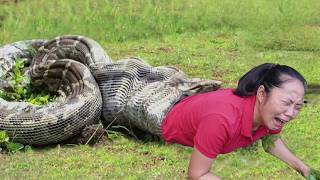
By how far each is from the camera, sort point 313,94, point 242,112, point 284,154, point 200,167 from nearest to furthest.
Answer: point 200,167 < point 242,112 < point 284,154 < point 313,94

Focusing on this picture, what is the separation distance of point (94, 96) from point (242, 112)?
14.0 ft

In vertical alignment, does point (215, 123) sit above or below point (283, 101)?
below

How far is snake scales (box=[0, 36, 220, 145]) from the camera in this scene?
778cm

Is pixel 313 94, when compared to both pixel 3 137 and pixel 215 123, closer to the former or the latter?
pixel 3 137

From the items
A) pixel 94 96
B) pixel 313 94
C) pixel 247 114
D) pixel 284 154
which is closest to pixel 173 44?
pixel 313 94

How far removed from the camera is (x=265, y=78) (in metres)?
4.12

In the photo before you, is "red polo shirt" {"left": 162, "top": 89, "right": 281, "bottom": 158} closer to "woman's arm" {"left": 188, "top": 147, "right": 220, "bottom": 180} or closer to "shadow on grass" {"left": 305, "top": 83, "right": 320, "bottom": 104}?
"woman's arm" {"left": 188, "top": 147, "right": 220, "bottom": 180}

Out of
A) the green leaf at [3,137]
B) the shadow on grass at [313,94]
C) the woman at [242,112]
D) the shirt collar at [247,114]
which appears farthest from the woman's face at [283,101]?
the shadow on grass at [313,94]

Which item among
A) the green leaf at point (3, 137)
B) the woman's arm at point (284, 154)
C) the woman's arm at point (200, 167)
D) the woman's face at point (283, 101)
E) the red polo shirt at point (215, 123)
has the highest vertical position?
the woman's face at point (283, 101)

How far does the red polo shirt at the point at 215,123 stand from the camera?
4027mm

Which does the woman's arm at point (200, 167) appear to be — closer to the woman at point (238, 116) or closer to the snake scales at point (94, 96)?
the woman at point (238, 116)

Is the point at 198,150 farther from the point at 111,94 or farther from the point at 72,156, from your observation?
the point at 111,94

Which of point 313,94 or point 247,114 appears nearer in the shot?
point 247,114

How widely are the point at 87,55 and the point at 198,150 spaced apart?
5522 mm
